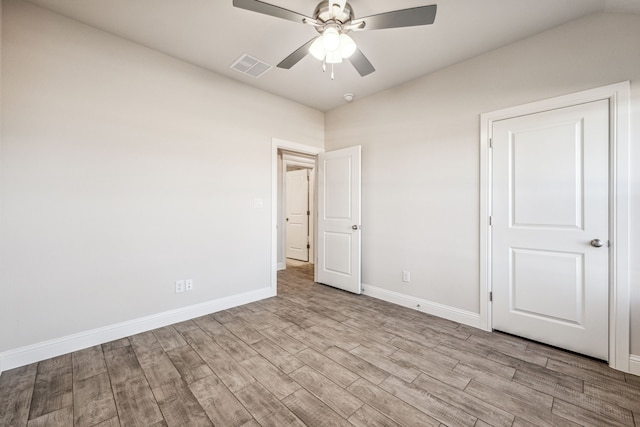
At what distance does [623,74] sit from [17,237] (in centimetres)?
479

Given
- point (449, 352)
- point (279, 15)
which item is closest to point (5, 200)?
point (279, 15)

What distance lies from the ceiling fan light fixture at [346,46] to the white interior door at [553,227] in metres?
1.65

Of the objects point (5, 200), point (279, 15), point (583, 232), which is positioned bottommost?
point (583, 232)

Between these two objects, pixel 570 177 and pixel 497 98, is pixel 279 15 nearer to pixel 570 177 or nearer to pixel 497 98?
pixel 497 98

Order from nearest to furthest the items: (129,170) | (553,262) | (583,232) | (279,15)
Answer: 1. (279,15)
2. (583,232)
3. (553,262)
4. (129,170)

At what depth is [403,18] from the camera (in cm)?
165

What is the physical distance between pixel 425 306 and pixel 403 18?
2.81m

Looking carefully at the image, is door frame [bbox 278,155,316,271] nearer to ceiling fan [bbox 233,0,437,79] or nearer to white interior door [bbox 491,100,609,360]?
ceiling fan [bbox 233,0,437,79]

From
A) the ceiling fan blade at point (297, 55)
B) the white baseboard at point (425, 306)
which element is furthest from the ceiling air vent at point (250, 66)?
the white baseboard at point (425, 306)

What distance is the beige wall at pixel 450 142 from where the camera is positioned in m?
2.02

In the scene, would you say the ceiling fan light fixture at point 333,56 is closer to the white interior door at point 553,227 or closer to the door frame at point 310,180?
the white interior door at point 553,227

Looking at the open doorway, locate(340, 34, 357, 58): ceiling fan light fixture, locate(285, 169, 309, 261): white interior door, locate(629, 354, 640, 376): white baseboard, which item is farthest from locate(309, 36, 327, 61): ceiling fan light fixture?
locate(285, 169, 309, 261): white interior door

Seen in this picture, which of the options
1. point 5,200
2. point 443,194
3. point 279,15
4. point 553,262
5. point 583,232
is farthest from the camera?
point 443,194

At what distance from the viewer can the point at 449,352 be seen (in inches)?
87.0
